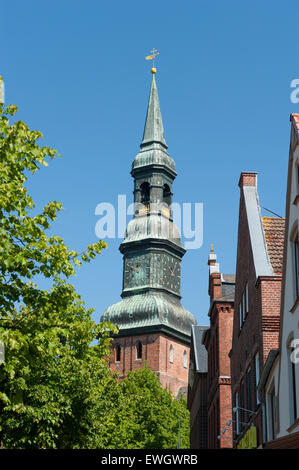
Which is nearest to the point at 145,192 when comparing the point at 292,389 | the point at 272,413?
the point at 272,413

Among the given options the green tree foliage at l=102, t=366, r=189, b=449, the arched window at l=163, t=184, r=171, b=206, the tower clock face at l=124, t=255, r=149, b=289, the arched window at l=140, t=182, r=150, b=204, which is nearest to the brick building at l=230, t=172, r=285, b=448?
the green tree foliage at l=102, t=366, r=189, b=449

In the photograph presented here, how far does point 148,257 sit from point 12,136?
10522cm

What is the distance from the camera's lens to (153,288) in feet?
404

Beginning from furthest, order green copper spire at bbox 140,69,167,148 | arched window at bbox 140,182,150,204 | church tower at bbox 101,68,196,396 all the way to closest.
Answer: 1. green copper spire at bbox 140,69,167,148
2. arched window at bbox 140,182,150,204
3. church tower at bbox 101,68,196,396

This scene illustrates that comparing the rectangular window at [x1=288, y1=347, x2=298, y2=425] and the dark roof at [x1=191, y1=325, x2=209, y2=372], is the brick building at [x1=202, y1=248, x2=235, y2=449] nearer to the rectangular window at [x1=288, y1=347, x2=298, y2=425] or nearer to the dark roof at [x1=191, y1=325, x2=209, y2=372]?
the dark roof at [x1=191, y1=325, x2=209, y2=372]

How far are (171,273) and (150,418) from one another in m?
47.3

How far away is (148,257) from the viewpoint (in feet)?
404

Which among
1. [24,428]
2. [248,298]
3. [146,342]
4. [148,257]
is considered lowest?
[24,428]

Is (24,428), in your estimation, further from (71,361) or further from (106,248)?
(106,248)

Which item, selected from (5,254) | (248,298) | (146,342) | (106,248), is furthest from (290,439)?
(146,342)

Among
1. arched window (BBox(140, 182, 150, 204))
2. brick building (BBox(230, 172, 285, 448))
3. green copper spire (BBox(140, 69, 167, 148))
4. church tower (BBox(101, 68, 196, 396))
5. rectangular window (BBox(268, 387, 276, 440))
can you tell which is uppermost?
green copper spire (BBox(140, 69, 167, 148))

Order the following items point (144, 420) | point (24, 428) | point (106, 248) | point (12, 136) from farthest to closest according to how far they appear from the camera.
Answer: point (144, 420) → point (24, 428) → point (106, 248) → point (12, 136)

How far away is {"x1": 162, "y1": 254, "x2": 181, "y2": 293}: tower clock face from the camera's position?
12500cm

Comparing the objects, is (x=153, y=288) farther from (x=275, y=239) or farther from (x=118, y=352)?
(x=275, y=239)
